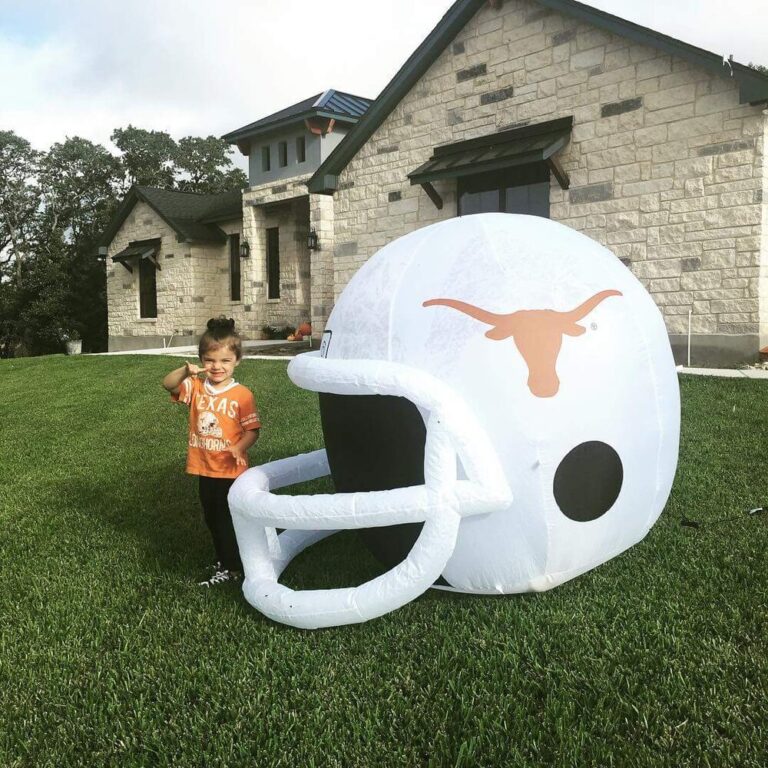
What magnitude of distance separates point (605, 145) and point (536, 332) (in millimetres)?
9758

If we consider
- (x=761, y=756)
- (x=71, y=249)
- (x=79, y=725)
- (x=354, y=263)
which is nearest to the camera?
(x=761, y=756)

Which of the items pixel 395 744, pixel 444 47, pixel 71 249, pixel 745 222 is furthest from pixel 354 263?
pixel 71 249

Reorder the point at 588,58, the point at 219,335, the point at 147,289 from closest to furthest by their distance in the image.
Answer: the point at 219,335 < the point at 588,58 < the point at 147,289

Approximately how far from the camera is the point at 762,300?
10023mm

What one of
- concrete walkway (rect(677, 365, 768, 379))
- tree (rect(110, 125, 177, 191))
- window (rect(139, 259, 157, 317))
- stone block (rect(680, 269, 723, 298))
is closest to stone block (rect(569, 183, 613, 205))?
stone block (rect(680, 269, 723, 298))

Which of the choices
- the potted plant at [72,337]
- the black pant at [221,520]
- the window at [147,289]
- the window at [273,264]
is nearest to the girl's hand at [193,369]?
the black pant at [221,520]

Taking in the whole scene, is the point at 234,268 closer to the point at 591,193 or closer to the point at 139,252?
the point at 139,252

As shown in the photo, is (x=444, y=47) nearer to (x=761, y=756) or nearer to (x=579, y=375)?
(x=579, y=375)

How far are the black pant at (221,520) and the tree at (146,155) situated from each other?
39.5m

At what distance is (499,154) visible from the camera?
1187 cm

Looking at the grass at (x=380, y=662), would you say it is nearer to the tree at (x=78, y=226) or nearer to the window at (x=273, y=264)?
the window at (x=273, y=264)

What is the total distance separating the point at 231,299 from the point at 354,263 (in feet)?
31.9

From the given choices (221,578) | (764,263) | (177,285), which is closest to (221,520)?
(221,578)

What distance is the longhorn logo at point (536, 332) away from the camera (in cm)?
263
